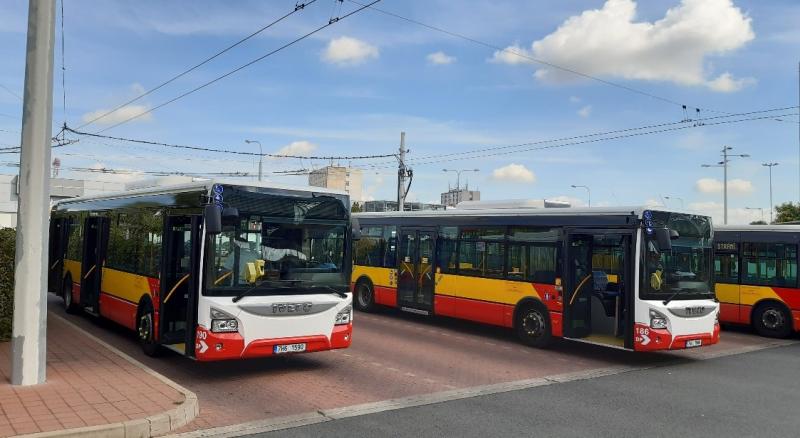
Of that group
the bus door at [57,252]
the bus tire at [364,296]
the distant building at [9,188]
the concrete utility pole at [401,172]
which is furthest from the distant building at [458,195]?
the bus door at [57,252]

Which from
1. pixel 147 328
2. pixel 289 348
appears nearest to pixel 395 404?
pixel 289 348

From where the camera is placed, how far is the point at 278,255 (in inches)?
362

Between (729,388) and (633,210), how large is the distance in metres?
3.31

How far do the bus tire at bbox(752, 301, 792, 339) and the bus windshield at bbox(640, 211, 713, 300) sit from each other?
500 centimetres

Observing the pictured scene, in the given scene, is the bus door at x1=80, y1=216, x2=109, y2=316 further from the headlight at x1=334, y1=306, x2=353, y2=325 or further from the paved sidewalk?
the headlight at x1=334, y1=306, x2=353, y2=325

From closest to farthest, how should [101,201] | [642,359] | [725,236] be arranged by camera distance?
[642,359] → [101,201] → [725,236]

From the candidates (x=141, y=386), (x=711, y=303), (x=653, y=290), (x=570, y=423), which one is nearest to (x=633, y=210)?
(x=653, y=290)

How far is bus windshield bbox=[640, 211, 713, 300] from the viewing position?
1114 cm

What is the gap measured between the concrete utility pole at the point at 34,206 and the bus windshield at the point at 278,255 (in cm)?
200

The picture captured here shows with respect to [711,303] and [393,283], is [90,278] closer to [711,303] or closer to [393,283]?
[393,283]

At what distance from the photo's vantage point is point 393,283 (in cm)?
1694

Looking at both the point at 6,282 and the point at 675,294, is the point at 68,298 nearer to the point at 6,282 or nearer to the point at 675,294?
the point at 6,282

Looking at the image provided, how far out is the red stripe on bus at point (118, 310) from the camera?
11039mm

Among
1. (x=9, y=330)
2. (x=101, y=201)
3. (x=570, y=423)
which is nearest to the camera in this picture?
(x=570, y=423)
